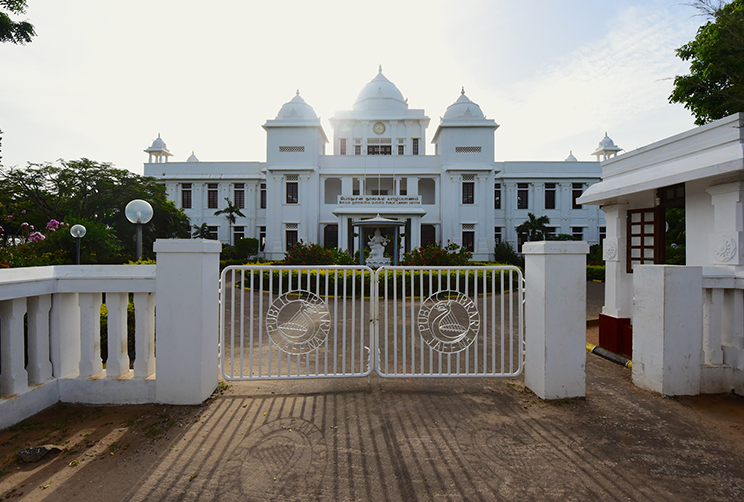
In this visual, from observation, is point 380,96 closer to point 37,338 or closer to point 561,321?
point 561,321

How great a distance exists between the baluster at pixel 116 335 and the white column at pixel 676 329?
4.71m

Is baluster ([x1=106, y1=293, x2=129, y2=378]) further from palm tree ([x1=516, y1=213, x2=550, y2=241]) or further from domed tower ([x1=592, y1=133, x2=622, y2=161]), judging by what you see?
domed tower ([x1=592, y1=133, x2=622, y2=161])

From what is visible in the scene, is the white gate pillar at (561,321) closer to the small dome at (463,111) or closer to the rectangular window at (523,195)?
the small dome at (463,111)

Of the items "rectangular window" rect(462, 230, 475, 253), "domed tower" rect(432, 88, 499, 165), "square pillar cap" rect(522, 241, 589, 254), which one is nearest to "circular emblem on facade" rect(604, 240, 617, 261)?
"square pillar cap" rect(522, 241, 589, 254)

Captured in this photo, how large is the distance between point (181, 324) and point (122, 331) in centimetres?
59

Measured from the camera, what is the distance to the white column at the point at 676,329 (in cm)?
335

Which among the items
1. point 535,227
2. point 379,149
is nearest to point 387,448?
point 535,227

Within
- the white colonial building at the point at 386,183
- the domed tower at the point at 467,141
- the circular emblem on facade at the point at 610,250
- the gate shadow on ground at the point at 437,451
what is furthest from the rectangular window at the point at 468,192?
the gate shadow on ground at the point at 437,451

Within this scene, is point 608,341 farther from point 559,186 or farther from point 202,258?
point 559,186

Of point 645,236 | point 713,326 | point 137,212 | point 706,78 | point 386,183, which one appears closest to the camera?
point 713,326

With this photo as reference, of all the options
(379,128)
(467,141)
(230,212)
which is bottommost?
(230,212)

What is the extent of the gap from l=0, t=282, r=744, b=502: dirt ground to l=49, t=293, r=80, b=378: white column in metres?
0.32

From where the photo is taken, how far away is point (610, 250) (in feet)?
17.4

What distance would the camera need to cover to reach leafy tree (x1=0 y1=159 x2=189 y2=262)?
17.0 metres
